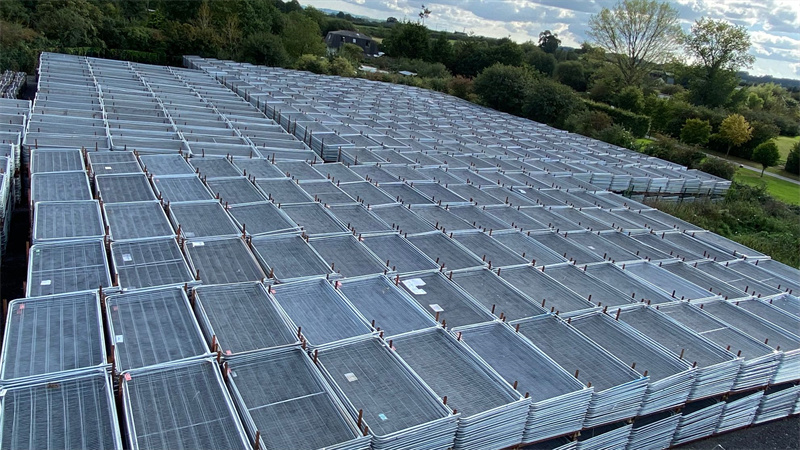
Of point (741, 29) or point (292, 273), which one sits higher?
point (741, 29)

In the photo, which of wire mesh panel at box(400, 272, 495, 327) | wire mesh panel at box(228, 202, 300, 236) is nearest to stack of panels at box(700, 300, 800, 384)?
wire mesh panel at box(400, 272, 495, 327)

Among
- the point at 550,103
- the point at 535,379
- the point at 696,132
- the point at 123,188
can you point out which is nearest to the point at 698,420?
the point at 535,379

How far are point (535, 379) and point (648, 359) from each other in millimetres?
2101

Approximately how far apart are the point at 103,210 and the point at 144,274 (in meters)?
2.76

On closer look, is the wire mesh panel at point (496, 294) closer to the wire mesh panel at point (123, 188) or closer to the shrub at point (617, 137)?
the wire mesh panel at point (123, 188)

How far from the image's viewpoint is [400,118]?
24391mm

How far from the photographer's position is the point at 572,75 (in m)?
59.8

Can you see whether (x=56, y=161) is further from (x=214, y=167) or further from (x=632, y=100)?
(x=632, y=100)

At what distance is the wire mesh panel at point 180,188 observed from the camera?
1134 cm

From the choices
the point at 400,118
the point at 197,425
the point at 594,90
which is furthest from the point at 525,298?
the point at 594,90

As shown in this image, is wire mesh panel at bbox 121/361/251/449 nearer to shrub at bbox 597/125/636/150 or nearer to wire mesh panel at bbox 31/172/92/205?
wire mesh panel at bbox 31/172/92/205

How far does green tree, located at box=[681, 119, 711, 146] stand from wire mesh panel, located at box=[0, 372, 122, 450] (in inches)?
1375

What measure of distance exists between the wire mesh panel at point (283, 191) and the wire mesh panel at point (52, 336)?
523 cm

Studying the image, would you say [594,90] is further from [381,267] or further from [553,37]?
[553,37]
